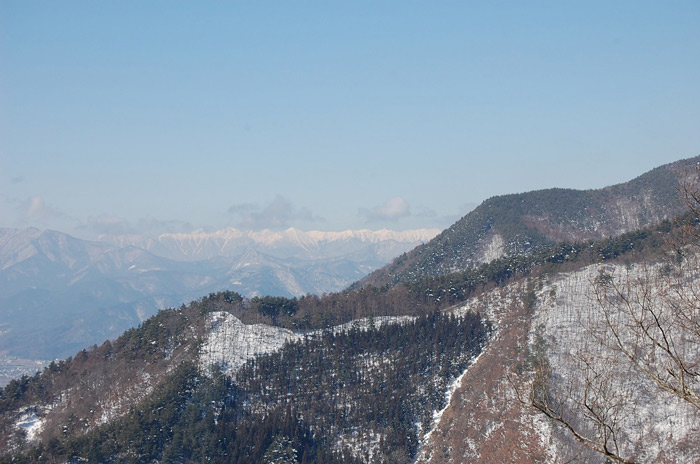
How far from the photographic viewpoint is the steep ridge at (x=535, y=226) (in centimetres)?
17288

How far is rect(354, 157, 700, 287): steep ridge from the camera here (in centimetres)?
17288

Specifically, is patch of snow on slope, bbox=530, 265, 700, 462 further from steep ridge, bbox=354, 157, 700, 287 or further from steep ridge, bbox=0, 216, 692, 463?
steep ridge, bbox=354, 157, 700, 287

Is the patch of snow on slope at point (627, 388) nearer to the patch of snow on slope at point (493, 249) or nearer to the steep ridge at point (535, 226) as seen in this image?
the patch of snow on slope at point (493, 249)

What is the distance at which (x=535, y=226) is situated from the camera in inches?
7387

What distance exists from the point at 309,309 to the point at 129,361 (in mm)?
33733

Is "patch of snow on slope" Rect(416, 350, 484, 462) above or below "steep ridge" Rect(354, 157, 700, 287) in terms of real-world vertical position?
below

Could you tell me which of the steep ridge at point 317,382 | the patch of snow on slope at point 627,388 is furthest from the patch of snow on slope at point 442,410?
the patch of snow on slope at point 627,388

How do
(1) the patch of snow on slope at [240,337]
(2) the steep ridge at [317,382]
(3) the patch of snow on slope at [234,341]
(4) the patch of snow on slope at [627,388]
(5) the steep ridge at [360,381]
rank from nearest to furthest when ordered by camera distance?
(4) the patch of snow on slope at [627,388] < (5) the steep ridge at [360,381] < (2) the steep ridge at [317,382] < (3) the patch of snow on slope at [234,341] < (1) the patch of snow on slope at [240,337]

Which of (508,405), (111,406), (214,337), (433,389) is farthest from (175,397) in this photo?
(508,405)

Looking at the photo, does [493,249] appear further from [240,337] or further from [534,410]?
[534,410]

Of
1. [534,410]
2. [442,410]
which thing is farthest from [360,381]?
[534,410]

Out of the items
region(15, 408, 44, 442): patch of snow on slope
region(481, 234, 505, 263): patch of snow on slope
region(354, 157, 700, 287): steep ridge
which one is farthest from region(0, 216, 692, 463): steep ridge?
region(354, 157, 700, 287): steep ridge

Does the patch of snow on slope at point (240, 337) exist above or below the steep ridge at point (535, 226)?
below

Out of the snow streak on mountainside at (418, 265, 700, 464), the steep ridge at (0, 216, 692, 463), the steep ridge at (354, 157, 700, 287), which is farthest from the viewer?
the steep ridge at (354, 157, 700, 287)
